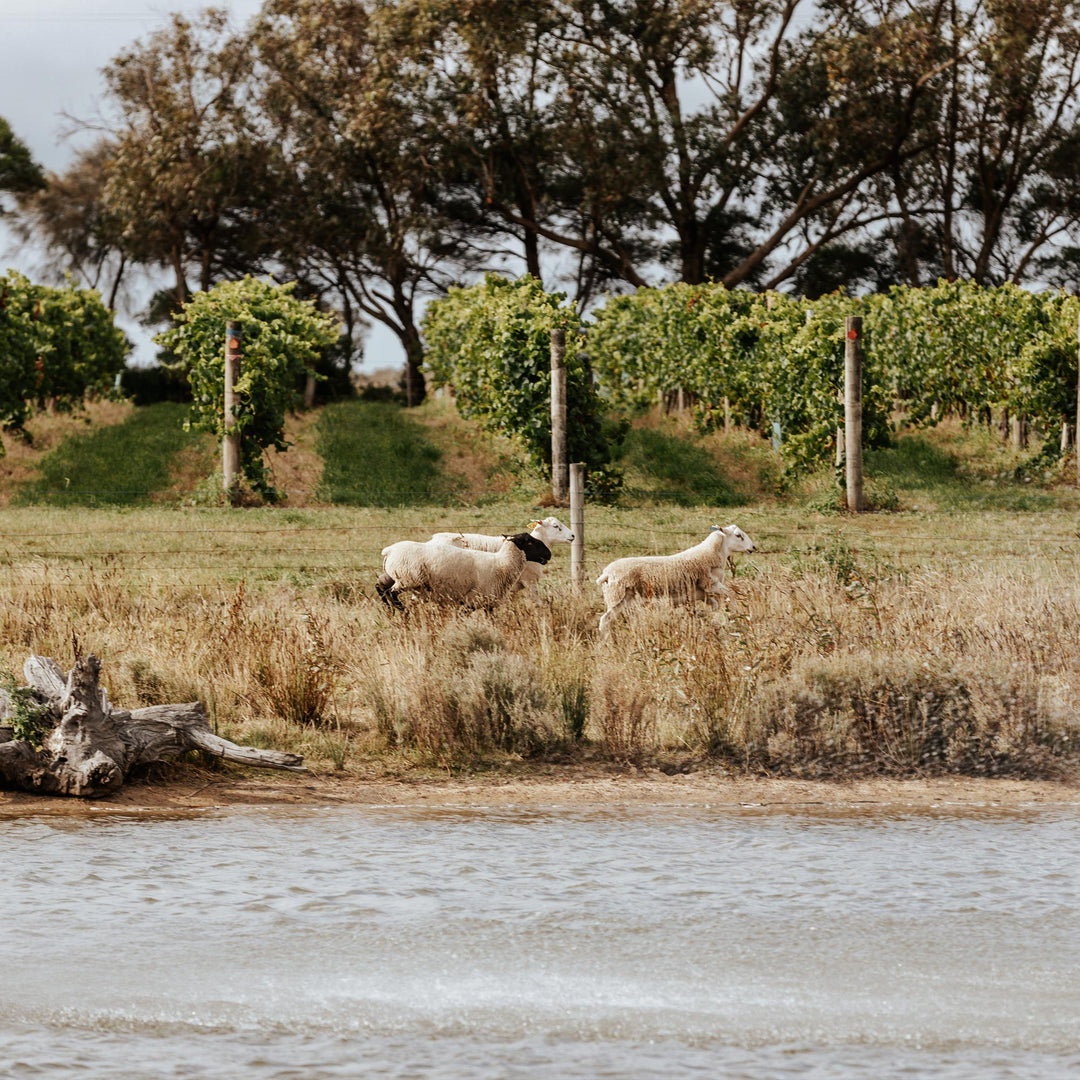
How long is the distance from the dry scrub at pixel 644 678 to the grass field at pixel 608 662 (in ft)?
0.06

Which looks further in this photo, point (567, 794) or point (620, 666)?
point (620, 666)

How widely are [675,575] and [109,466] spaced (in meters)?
16.0

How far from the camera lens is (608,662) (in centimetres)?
1155

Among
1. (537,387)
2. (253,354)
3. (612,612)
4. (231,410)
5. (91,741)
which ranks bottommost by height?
(91,741)

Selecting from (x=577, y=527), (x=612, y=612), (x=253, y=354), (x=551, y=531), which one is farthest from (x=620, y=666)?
(x=253, y=354)

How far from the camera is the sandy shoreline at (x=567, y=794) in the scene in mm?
9773

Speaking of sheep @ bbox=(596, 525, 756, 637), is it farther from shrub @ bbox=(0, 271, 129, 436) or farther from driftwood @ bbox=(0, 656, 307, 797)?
shrub @ bbox=(0, 271, 129, 436)

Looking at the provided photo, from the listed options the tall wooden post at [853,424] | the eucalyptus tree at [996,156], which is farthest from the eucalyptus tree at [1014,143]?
the tall wooden post at [853,424]

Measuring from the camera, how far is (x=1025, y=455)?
2500 centimetres

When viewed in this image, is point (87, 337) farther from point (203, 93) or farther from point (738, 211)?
point (738, 211)

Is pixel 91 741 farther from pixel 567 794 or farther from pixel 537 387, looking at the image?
pixel 537 387

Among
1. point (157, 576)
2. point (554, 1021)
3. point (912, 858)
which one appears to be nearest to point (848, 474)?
A: point (157, 576)

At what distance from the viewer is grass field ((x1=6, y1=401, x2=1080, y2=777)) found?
1077 centimetres

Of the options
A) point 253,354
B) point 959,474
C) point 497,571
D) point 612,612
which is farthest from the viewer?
point 959,474
